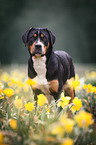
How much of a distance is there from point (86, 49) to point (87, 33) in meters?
1.56

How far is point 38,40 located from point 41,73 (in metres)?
0.59

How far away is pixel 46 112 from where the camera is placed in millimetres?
2449

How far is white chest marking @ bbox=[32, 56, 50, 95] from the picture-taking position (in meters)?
3.24

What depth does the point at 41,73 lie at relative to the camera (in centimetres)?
327

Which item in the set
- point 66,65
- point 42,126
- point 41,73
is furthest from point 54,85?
point 42,126

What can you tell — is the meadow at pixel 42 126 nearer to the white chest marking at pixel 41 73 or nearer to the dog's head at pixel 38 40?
the white chest marking at pixel 41 73

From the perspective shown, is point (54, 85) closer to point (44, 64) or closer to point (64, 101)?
point (44, 64)

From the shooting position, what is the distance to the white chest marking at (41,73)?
3.24 m

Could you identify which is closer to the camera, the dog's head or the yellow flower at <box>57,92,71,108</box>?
the yellow flower at <box>57,92,71,108</box>

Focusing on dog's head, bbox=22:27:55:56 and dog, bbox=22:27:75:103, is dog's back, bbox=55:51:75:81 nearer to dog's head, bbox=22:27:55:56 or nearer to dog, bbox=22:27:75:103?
dog, bbox=22:27:75:103

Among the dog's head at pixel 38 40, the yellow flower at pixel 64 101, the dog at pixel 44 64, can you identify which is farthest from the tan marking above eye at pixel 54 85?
the yellow flower at pixel 64 101

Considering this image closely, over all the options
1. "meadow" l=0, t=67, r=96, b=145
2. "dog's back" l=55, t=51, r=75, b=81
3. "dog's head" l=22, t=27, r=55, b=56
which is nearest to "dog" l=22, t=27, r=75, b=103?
"dog's head" l=22, t=27, r=55, b=56

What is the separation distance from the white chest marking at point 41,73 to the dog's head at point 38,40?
205 millimetres

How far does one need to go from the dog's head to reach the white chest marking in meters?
0.21
